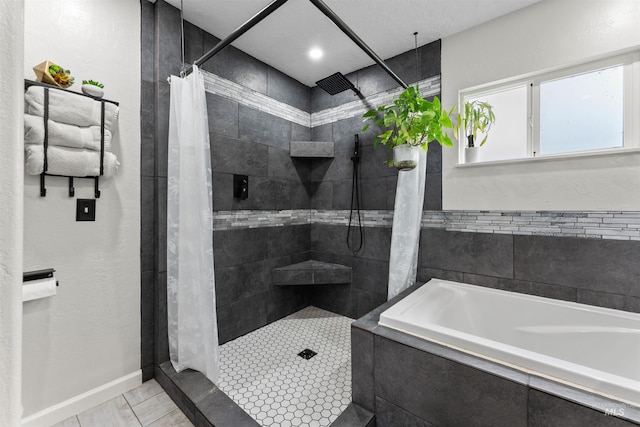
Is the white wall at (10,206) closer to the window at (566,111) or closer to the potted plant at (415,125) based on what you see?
the potted plant at (415,125)

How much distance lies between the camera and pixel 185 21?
6.89 feet

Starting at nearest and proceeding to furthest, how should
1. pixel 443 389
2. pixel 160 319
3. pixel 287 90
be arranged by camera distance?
1. pixel 443 389
2. pixel 160 319
3. pixel 287 90

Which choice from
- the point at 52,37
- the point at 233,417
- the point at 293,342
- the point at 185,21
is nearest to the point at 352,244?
the point at 293,342

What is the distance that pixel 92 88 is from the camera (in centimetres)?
161

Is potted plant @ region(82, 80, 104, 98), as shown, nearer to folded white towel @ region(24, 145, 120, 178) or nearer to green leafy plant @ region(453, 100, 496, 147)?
folded white towel @ region(24, 145, 120, 178)

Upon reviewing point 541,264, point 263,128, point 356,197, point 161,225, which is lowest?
point 541,264

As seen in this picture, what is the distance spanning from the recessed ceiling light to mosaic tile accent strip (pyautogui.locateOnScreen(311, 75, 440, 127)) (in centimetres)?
54

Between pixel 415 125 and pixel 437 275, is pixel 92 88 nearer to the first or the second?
pixel 415 125

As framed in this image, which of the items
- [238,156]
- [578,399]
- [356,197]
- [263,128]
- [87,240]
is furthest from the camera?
[356,197]

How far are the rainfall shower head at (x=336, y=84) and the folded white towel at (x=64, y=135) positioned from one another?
72.1 inches

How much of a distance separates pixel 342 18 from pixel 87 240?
239 cm

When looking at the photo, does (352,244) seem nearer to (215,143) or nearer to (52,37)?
(215,143)

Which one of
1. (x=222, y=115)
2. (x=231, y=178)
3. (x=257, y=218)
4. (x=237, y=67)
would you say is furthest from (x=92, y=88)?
(x=257, y=218)

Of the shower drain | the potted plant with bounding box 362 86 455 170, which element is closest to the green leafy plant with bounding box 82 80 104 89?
the potted plant with bounding box 362 86 455 170
